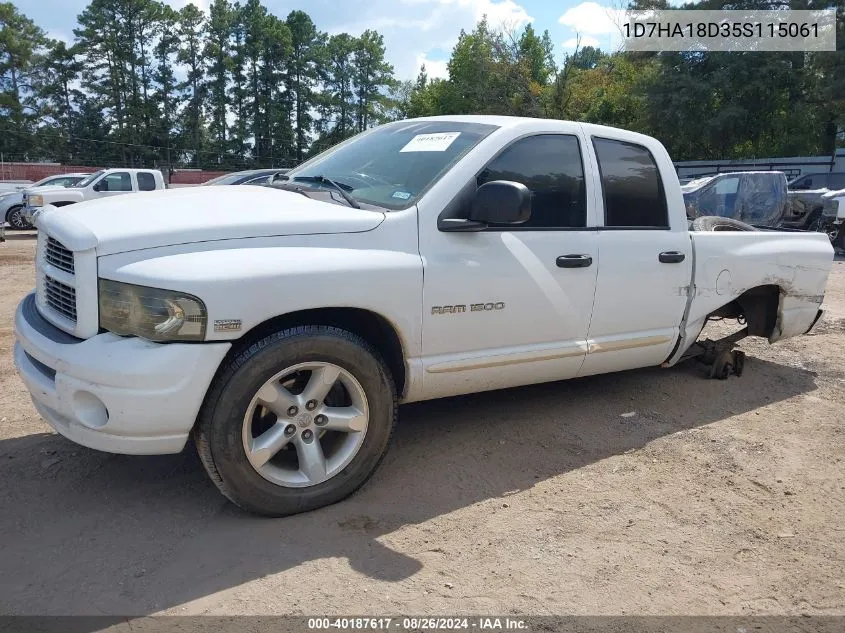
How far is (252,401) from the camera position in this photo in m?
2.90

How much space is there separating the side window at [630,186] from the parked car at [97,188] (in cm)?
1531

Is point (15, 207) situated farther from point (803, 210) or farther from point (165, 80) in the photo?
point (165, 80)

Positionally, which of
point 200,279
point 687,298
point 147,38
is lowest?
point 687,298

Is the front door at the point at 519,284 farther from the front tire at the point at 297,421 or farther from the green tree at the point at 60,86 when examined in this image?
the green tree at the point at 60,86

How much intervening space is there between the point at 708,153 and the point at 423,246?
36.8 m

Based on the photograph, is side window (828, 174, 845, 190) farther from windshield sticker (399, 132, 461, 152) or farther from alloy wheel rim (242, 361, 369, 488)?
alloy wheel rim (242, 361, 369, 488)

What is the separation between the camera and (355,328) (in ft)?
11.1

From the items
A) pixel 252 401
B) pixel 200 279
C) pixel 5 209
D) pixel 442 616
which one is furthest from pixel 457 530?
pixel 5 209

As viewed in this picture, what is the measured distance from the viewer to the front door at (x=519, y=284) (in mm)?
3436

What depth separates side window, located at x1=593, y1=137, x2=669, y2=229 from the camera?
13.7 feet

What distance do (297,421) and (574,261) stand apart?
5.95 ft

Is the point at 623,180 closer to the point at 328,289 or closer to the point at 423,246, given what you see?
the point at 423,246

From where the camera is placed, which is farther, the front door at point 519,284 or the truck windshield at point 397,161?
the truck windshield at point 397,161

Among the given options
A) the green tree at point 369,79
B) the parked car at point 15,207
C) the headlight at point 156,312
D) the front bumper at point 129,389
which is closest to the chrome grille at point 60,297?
the front bumper at point 129,389
